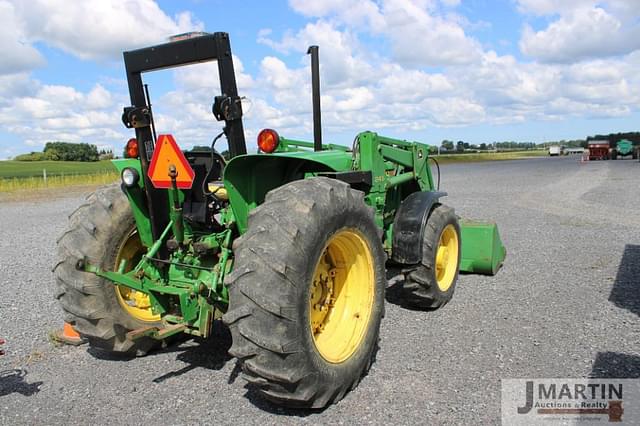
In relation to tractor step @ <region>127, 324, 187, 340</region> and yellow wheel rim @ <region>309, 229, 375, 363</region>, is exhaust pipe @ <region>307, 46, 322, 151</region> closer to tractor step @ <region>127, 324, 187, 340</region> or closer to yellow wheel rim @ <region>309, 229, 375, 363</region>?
yellow wheel rim @ <region>309, 229, 375, 363</region>

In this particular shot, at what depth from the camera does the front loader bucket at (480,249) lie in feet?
21.5

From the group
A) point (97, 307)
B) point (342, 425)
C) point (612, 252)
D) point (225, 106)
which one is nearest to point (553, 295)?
point (612, 252)

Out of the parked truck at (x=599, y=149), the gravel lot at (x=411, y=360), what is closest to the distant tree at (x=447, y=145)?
the parked truck at (x=599, y=149)

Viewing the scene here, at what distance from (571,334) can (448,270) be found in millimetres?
1525

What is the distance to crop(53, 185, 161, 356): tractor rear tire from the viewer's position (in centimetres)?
395

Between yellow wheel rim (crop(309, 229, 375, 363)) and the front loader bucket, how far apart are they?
10.7ft

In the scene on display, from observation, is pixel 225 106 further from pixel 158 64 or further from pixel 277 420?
pixel 277 420

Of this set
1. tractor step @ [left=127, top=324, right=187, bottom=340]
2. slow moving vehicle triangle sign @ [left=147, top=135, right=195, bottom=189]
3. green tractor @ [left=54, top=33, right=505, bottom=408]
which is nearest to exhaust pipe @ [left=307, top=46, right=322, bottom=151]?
green tractor @ [left=54, top=33, right=505, bottom=408]

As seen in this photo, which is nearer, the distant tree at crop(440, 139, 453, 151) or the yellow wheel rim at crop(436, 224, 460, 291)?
the yellow wheel rim at crop(436, 224, 460, 291)

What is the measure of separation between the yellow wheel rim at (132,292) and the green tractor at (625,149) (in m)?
44.5

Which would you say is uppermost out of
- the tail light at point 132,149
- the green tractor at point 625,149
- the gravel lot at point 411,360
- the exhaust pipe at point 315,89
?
the exhaust pipe at point 315,89

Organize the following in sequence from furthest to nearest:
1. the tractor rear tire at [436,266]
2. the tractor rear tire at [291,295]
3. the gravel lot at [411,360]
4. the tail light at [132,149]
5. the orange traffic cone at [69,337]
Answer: the tractor rear tire at [436,266], the orange traffic cone at [69,337], the tail light at [132,149], the gravel lot at [411,360], the tractor rear tire at [291,295]

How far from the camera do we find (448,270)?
19.0 ft

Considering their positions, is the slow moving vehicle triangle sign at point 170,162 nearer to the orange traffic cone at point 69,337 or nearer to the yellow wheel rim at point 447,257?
the orange traffic cone at point 69,337
